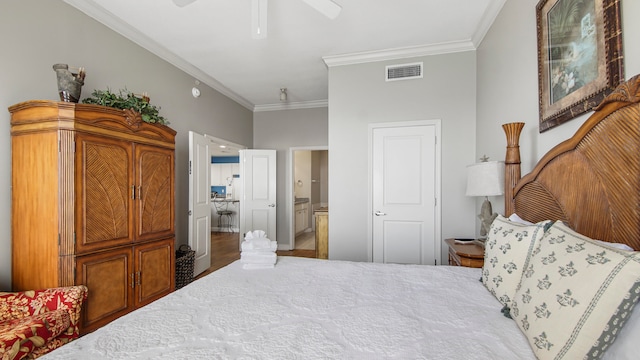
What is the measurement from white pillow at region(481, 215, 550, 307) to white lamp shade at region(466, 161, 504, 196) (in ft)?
1.69

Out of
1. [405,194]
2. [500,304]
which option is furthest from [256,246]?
[405,194]

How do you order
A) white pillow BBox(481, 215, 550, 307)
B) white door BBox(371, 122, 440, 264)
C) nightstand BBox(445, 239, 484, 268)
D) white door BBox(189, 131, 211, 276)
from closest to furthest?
white pillow BBox(481, 215, 550, 307) < nightstand BBox(445, 239, 484, 268) < white door BBox(371, 122, 440, 264) < white door BBox(189, 131, 211, 276)

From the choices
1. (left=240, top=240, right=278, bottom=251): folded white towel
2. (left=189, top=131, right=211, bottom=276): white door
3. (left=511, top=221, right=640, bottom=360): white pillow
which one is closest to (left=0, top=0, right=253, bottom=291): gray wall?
(left=189, top=131, right=211, bottom=276): white door

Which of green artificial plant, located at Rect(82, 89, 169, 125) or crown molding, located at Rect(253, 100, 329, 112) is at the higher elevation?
crown molding, located at Rect(253, 100, 329, 112)

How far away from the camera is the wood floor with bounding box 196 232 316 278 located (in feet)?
14.5

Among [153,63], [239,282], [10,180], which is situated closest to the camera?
[239,282]

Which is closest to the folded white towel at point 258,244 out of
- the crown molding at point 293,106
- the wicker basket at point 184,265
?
the wicker basket at point 184,265

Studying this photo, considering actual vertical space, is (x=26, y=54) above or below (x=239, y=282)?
above

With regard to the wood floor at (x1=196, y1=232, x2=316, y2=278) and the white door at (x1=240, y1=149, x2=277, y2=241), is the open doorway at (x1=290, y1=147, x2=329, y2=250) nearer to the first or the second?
the wood floor at (x1=196, y1=232, x2=316, y2=278)

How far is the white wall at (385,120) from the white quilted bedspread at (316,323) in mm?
1722

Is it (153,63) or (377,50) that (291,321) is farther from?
(153,63)

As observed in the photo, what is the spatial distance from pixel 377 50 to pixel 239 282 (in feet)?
9.68

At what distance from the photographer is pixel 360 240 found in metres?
3.36

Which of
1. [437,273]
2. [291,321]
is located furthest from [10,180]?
[437,273]
